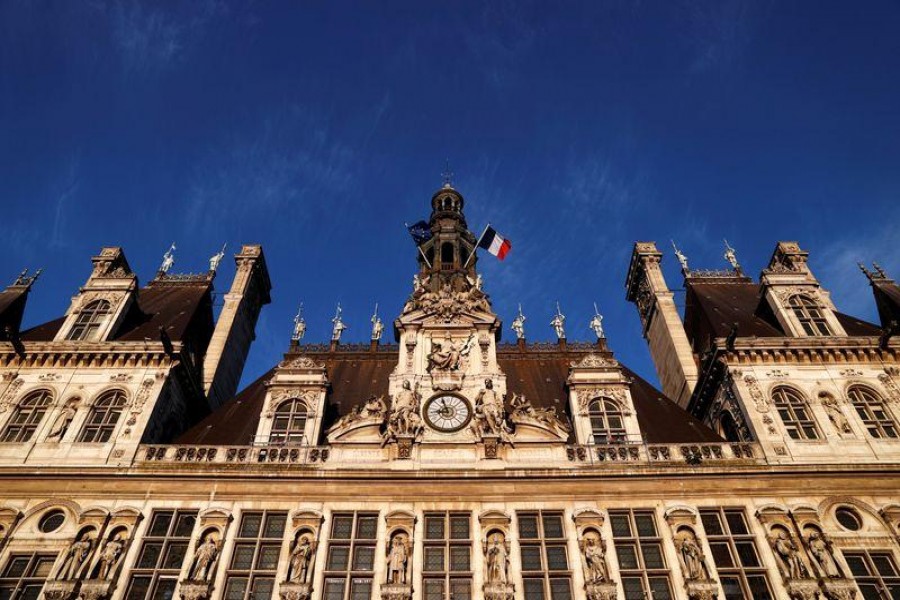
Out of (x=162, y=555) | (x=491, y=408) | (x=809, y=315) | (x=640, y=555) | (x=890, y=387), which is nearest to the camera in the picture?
(x=640, y=555)

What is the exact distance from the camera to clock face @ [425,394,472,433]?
28.4 metres

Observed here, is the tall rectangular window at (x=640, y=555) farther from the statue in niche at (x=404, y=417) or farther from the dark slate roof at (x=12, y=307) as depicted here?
the dark slate roof at (x=12, y=307)

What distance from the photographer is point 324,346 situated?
39.8 m

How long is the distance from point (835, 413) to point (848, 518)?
5276 millimetres

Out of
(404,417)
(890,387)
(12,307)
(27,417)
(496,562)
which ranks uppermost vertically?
(12,307)

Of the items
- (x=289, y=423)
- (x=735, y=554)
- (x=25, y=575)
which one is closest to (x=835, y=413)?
(x=735, y=554)

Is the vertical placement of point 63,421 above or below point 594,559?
above

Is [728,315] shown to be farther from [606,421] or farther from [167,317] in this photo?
[167,317]

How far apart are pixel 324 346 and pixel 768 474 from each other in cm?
2476

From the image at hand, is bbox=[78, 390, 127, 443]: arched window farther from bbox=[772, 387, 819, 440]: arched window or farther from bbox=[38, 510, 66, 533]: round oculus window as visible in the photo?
bbox=[772, 387, 819, 440]: arched window

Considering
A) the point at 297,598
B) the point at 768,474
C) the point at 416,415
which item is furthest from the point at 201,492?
the point at 768,474

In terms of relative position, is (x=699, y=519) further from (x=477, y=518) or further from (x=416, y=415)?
(x=416, y=415)

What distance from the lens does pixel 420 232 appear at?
48094 mm

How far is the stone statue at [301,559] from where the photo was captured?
23484 mm
